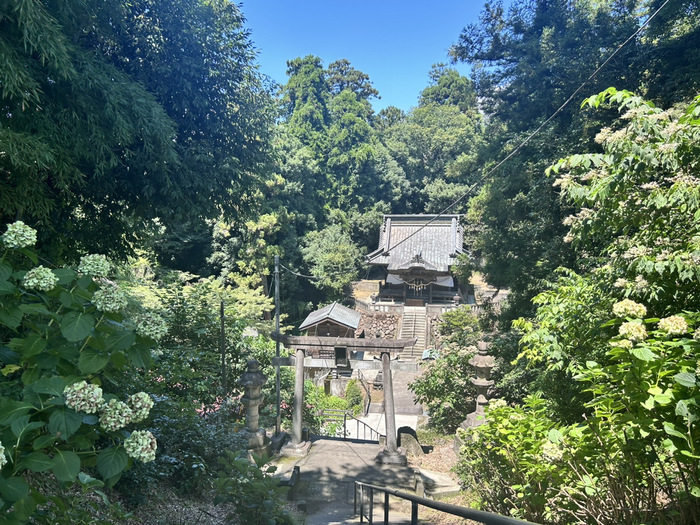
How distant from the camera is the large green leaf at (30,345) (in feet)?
4.65

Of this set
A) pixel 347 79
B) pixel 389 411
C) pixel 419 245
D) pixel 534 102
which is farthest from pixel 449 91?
pixel 389 411

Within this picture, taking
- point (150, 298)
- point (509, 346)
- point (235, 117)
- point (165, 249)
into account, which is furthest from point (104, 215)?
point (165, 249)

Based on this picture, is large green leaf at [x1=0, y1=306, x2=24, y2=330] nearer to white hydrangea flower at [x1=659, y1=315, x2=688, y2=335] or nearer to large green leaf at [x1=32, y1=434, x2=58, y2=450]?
large green leaf at [x1=32, y1=434, x2=58, y2=450]

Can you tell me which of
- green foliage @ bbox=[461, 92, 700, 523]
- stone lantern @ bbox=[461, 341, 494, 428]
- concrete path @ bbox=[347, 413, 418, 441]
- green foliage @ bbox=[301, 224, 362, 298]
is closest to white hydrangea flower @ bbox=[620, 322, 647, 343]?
green foliage @ bbox=[461, 92, 700, 523]

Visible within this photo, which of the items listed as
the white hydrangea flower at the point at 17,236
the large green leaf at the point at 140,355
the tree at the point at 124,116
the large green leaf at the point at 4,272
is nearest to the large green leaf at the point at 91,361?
the large green leaf at the point at 140,355

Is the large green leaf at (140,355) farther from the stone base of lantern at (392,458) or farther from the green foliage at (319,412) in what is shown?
the green foliage at (319,412)

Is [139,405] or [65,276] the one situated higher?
[65,276]

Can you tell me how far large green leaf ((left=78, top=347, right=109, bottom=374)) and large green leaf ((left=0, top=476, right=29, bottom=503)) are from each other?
34cm

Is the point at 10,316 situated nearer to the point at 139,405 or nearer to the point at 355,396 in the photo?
the point at 139,405

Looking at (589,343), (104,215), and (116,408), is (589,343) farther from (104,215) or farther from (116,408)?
(104,215)

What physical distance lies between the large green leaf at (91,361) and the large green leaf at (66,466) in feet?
0.83

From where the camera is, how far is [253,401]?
22.2ft

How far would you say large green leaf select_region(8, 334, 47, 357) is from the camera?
142 centimetres

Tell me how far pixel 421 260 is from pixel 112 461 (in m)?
20.6
